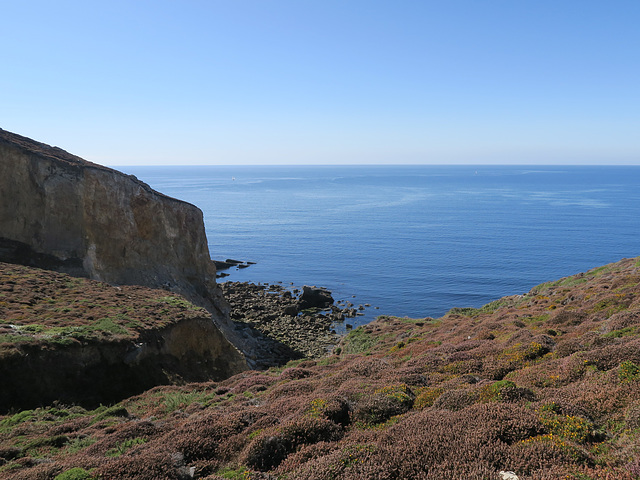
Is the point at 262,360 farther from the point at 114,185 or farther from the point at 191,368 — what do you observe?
the point at 114,185

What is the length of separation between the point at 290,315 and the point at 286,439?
1871 inches

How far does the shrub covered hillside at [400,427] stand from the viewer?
298 inches

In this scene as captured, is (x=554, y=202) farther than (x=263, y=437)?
Yes

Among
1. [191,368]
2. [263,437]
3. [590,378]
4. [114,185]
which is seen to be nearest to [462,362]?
[590,378]

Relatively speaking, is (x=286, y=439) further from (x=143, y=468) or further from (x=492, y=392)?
(x=492, y=392)

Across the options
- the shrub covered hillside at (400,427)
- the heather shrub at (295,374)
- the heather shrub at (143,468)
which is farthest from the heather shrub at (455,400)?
the heather shrub at (295,374)

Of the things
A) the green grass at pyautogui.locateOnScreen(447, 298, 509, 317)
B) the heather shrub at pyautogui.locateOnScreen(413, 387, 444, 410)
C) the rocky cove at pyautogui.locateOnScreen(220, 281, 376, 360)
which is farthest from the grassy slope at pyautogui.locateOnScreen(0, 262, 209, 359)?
the green grass at pyautogui.locateOnScreen(447, 298, 509, 317)

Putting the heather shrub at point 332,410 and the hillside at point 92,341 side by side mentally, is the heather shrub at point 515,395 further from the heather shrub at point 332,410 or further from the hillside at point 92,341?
Answer: the hillside at point 92,341

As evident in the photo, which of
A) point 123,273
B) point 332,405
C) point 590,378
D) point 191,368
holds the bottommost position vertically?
point 191,368

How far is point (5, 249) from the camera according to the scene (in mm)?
34344

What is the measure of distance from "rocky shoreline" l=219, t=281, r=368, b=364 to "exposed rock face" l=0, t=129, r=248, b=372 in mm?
6126

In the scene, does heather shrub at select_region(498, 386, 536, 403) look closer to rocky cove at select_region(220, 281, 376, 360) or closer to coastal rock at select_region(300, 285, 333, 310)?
rocky cove at select_region(220, 281, 376, 360)

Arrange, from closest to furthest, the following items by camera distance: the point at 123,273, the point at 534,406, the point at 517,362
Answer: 1. the point at 534,406
2. the point at 517,362
3. the point at 123,273

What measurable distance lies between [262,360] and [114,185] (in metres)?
24.6
